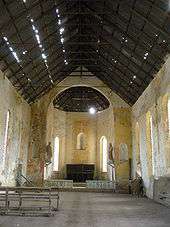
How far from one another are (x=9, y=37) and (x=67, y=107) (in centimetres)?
1571

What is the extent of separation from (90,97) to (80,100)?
3.79 ft

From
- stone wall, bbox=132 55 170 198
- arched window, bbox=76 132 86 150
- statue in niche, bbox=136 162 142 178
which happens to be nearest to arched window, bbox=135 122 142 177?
statue in niche, bbox=136 162 142 178

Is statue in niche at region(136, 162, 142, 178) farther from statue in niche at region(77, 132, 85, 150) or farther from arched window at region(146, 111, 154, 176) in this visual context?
statue in niche at region(77, 132, 85, 150)

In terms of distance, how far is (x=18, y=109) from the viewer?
17.7 meters

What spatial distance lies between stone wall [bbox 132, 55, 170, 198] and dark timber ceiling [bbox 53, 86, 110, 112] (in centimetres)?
781

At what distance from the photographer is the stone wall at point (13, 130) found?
48.5 ft

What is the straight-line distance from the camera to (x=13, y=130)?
671 inches

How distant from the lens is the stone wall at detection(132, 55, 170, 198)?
41.6 ft

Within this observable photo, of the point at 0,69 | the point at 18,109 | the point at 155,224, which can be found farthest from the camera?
the point at 18,109

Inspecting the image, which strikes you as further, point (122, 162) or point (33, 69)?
point (122, 162)

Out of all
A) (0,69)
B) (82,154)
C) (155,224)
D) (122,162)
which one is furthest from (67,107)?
(155,224)

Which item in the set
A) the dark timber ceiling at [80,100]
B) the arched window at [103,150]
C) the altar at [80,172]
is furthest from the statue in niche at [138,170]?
the dark timber ceiling at [80,100]

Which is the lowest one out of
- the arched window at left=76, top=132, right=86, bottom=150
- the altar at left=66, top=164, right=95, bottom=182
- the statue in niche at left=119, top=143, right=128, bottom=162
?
the altar at left=66, top=164, right=95, bottom=182

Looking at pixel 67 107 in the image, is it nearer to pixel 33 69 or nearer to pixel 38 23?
pixel 33 69
